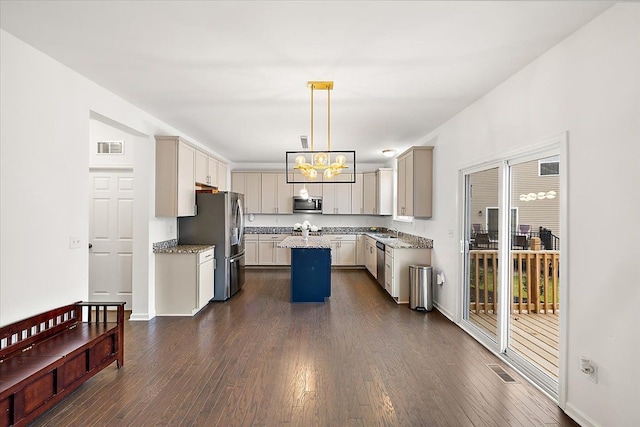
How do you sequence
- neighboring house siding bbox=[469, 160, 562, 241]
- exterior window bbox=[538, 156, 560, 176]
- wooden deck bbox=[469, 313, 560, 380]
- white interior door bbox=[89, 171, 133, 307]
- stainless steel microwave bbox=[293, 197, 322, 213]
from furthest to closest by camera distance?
1. stainless steel microwave bbox=[293, 197, 322, 213]
2. white interior door bbox=[89, 171, 133, 307]
3. wooden deck bbox=[469, 313, 560, 380]
4. neighboring house siding bbox=[469, 160, 562, 241]
5. exterior window bbox=[538, 156, 560, 176]

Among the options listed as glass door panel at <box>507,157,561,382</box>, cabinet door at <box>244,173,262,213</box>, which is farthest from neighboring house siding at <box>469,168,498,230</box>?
cabinet door at <box>244,173,262,213</box>

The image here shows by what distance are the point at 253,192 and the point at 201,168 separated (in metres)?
2.85

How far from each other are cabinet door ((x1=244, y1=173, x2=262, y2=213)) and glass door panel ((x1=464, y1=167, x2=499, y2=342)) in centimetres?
536

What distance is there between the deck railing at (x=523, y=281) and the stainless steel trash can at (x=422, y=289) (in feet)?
3.03

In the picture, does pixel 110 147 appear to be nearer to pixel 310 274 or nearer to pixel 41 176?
pixel 41 176

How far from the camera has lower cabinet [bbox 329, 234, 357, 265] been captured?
8492 mm

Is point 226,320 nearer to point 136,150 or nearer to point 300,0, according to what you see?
point 136,150

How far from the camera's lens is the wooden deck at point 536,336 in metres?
3.29

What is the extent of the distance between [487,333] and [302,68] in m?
3.42

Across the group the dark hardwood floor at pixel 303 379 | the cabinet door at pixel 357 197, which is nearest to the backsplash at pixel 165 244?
the dark hardwood floor at pixel 303 379

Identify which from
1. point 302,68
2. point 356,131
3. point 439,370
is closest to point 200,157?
point 356,131

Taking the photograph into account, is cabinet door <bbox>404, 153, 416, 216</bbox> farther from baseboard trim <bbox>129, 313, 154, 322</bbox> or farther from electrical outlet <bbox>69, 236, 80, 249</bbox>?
electrical outlet <bbox>69, 236, 80, 249</bbox>

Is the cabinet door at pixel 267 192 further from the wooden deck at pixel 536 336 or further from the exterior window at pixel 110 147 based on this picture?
the wooden deck at pixel 536 336

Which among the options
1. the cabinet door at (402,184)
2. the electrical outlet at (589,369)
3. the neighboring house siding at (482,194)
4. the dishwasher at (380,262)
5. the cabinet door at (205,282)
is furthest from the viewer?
the dishwasher at (380,262)
